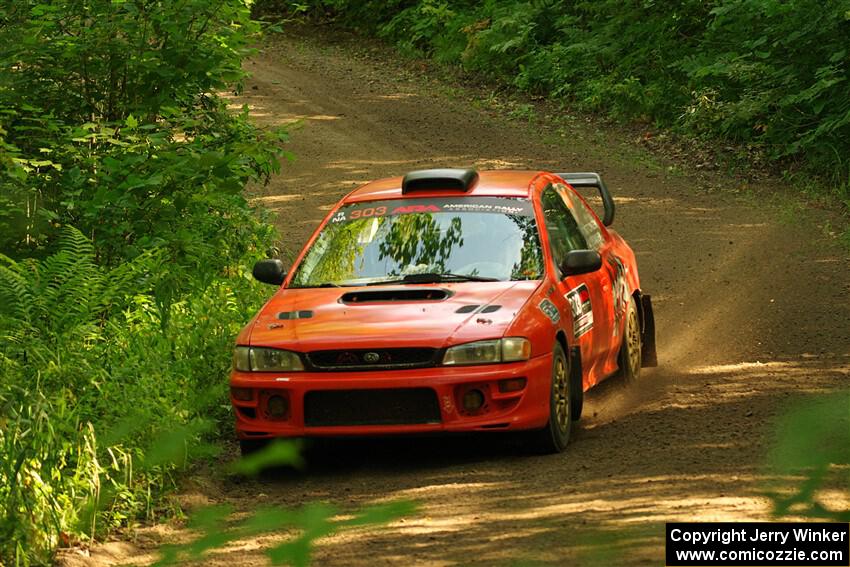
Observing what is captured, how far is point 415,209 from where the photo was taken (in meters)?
8.62

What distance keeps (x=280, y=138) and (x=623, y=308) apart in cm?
320

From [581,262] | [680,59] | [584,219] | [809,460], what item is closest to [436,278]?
[581,262]

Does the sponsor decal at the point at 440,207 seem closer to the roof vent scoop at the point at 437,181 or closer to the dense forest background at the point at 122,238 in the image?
the roof vent scoop at the point at 437,181

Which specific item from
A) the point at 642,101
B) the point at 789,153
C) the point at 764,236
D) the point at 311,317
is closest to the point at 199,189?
the point at 311,317

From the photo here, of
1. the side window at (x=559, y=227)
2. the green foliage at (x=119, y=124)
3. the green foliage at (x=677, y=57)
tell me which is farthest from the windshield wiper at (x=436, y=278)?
the green foliage at (x=677, y=57)

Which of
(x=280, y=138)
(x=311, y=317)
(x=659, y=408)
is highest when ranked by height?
(x=280, y=138)

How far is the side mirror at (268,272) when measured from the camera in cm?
834

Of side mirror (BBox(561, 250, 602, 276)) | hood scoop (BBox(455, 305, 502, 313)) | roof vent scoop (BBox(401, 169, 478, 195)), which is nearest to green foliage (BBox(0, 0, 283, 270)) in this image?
roof vent scoop (BBox(401, 169, 478, 195))

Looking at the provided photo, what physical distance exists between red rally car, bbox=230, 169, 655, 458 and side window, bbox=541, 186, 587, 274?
0.06 feet

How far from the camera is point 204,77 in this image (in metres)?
10.9

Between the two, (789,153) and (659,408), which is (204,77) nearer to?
(659,408)

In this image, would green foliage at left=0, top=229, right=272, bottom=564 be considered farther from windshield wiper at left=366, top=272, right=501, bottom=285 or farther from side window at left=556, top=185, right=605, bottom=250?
side window at left=556, top=185, right=605, bottom=250

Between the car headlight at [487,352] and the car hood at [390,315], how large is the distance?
43 millimetres

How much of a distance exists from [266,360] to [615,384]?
326cm
